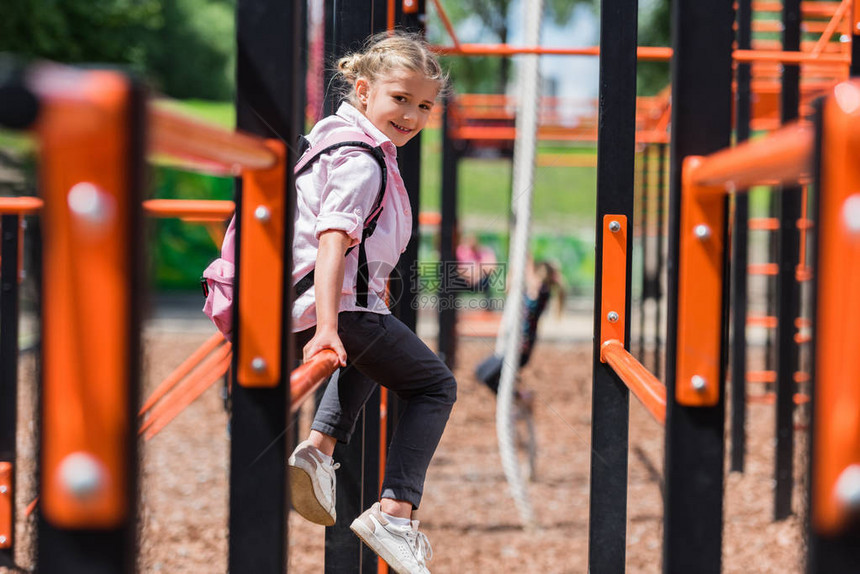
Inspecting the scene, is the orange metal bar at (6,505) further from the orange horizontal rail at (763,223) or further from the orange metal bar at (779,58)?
the orange horizontal rail at (763,223)

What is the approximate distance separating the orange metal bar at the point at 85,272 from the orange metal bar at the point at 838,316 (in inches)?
19.8

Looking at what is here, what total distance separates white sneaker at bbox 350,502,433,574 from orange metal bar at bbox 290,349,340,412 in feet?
1.35

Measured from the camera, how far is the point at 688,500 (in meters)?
0.88

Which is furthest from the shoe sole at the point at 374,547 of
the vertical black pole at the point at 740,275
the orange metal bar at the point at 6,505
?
the vertical black pole at the point at 740,275

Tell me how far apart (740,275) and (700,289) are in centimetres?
340

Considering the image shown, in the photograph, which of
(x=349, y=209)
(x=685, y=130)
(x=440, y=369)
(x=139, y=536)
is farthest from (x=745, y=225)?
(x=139, y=536)

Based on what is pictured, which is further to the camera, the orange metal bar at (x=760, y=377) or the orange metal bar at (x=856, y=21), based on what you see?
the orange metal bar at (x=760, y=377)

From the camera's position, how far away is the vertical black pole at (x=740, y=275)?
388 centimetres

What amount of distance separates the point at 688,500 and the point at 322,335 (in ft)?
2.14

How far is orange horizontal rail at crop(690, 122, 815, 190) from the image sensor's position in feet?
2.13

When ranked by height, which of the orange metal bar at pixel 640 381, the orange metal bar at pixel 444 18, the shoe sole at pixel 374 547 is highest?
the orange metal bar at pixel 444 18

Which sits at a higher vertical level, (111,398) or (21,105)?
(21,105)

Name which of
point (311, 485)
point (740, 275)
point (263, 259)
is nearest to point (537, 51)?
point (311, 485)

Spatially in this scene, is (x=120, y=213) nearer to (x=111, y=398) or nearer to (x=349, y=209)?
(x=111, y=398)
